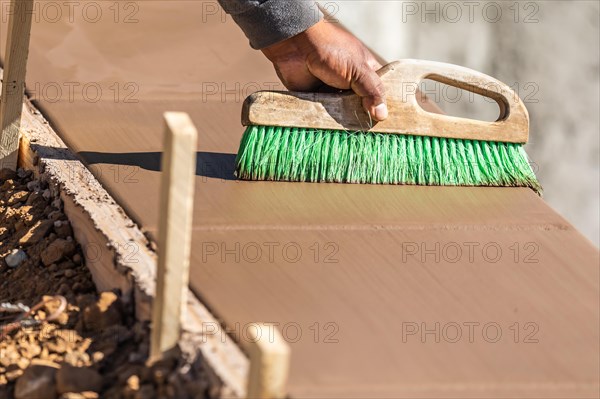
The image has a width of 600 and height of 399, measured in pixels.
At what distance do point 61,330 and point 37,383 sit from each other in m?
0.25

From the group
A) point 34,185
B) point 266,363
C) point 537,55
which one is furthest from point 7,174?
point 537,55

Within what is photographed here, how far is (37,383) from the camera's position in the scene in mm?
Answer: 2502

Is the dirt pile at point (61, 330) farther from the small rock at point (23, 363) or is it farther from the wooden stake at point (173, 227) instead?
the wooden stake at point (173, 227)

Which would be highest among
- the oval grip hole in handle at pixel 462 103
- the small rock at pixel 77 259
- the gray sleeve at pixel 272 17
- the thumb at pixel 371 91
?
the gray sleeve at pixel 272 17

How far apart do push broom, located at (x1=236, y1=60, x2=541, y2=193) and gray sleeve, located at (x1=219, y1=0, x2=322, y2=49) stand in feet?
0.79

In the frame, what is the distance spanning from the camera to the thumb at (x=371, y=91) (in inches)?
141

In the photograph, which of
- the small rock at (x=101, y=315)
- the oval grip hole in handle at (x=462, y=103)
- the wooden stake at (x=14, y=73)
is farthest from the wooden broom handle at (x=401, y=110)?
the oval grip hole in handle at (x=462, y=103)

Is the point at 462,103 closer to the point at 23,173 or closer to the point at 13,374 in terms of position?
the point at 23,173

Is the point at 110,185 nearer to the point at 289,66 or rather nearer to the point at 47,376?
the point at 289,66

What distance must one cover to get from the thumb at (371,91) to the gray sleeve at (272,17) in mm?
296

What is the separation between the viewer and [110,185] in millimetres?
3484

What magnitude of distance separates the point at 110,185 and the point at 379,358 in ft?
4.32

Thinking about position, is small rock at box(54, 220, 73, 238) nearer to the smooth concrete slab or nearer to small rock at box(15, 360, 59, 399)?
the smooth concrete slab

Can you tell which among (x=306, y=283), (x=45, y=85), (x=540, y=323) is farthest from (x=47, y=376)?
(x=45, y=85)
